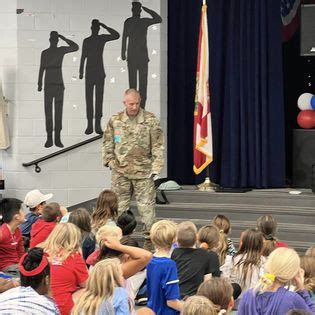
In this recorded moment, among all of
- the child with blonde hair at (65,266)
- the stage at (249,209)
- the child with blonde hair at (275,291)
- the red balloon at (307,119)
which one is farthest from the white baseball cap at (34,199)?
the red balloon at (307,119)

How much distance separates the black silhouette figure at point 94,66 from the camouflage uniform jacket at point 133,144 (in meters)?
1.43

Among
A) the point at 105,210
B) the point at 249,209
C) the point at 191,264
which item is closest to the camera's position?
the point at 191,264

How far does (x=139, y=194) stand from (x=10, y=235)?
7.27 feet

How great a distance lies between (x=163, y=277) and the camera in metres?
5.34

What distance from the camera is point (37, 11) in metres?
10.4

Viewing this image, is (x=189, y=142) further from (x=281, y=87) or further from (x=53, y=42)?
(x=53, y=42)

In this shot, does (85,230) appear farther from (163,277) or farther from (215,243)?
(163,277)

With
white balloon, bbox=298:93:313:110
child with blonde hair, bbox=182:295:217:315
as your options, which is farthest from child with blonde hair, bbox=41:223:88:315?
white balloon, bbox=298:93:313:110

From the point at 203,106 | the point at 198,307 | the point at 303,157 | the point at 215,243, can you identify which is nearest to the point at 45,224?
the point at 215,243

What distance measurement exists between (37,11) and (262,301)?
686 centimetres

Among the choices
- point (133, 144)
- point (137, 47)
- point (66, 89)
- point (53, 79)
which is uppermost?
point (137, 47)

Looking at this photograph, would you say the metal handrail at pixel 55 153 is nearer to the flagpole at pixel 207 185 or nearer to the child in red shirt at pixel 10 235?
the flagpole at pixel 207 185

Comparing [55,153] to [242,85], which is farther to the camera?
[242,85]

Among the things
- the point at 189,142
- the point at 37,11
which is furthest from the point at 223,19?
the point at 37,11
